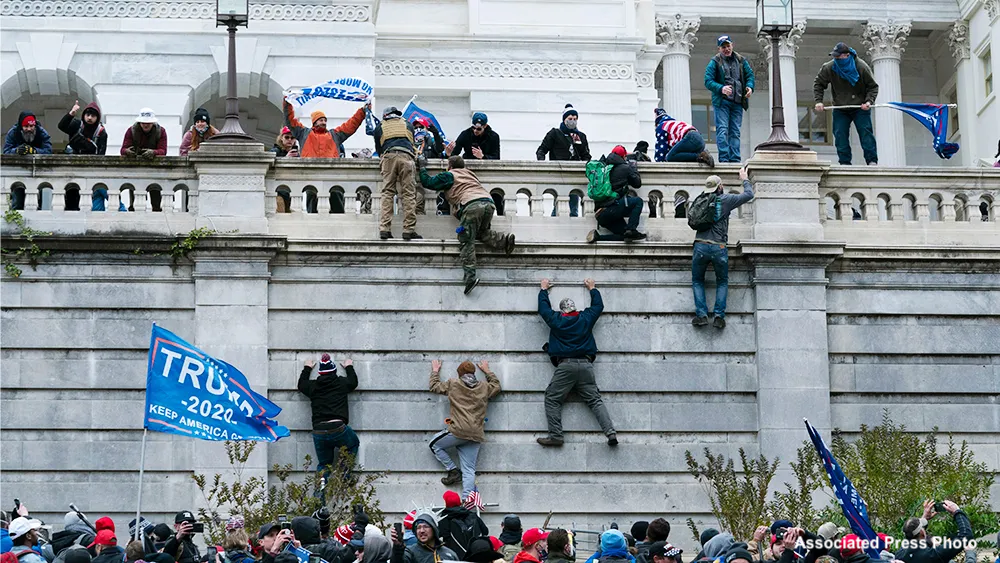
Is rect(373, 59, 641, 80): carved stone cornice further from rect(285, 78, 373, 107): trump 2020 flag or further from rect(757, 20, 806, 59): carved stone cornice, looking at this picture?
rect(757, 20, 806, 59): carved stone cornice

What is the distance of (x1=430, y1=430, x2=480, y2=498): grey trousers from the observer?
28.4 m

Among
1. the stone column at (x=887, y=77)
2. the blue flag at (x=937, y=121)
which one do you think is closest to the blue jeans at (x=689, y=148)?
the blue flag at (x=937, y=121)

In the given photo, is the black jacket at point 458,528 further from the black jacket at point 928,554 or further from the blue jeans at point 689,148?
the blue jeans at point 689,148

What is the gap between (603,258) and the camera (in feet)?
96.7

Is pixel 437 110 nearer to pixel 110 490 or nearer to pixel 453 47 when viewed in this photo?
pixel 453 47

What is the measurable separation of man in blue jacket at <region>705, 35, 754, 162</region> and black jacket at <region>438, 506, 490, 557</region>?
414 inches

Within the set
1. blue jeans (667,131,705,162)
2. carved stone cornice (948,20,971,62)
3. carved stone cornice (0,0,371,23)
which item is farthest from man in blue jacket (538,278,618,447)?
carved stone cornice (948,20,971,62)

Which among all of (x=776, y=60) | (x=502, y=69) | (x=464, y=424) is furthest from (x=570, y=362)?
(x=502, y=69)

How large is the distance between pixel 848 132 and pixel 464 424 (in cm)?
833

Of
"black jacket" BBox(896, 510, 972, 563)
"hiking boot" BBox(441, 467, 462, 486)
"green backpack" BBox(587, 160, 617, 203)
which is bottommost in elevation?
"black jacket" BBox(896, 510, 972, 563)

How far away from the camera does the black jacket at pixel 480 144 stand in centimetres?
3156

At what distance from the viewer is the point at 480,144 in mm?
31609

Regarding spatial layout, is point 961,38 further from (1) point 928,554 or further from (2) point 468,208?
(1) point 928,554

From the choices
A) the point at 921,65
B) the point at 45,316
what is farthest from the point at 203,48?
the point at 921,65
